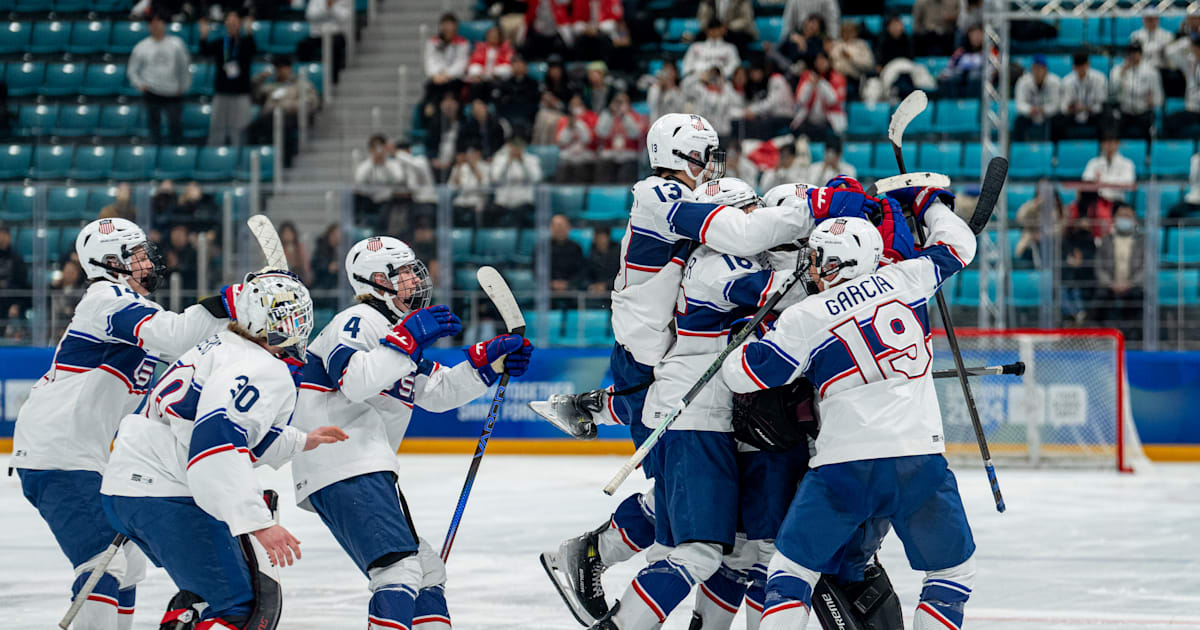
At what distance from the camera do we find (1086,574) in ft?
21.3

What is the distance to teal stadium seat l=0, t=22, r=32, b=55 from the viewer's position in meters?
15.0

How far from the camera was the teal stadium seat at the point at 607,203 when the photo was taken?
1101cm

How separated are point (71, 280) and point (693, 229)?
7.68m

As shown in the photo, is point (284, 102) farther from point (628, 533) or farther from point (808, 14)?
point (628, 533)

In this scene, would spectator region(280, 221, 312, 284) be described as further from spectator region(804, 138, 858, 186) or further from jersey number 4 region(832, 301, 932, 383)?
jersey number 4 region(832, 301, 932, 383)

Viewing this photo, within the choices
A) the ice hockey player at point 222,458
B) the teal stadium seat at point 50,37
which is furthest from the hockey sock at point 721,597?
the teal stadium seat at point 50,37

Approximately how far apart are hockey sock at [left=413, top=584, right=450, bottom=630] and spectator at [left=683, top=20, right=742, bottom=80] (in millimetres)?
9209

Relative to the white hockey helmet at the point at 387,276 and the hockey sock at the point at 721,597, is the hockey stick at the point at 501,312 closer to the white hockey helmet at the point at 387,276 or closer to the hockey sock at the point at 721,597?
the white hockey helmet at the point at 387,276

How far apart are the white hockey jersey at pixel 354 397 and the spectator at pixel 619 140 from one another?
7.55m

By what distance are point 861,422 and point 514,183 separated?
8.26 metres

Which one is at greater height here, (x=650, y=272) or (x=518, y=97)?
(x=518, y=97)

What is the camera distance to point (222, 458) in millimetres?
3699

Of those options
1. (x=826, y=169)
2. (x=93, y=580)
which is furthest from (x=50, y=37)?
(x=93, y=580)

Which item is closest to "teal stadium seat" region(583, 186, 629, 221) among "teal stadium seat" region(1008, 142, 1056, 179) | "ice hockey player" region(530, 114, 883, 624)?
"teal stadium seat" region(1008, 142, 1056, 179)
